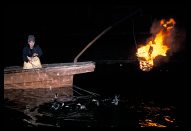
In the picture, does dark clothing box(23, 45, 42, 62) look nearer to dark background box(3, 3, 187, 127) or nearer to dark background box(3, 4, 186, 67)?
dark background box(3, 3, 187, 127)

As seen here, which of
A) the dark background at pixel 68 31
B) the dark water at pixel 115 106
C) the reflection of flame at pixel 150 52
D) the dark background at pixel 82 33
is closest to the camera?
the dark water at pixel 115 106

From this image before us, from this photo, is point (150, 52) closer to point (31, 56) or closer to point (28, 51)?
point (31, 56)

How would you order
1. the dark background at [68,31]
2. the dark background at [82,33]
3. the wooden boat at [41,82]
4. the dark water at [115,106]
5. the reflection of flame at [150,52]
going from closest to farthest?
the dark water at [115,106], the reflection of flame at [150,52], the wooden boat at [41,82], the dark background at [82,33], the dark background at [68,31]

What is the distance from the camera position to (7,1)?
63.0 ft

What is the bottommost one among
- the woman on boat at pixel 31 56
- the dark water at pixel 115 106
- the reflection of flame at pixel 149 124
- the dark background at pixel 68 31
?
the reflection of flame at pixel 149 124

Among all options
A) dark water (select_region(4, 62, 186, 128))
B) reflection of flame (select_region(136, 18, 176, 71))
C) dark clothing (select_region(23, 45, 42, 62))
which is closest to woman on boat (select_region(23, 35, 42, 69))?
dark clothing (select_region(23, 45, 42, 62))

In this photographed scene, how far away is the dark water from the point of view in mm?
9276

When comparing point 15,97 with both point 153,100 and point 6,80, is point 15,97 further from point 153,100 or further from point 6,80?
point 153,100

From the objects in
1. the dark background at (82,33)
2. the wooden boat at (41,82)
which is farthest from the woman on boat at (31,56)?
the dark background at (82,33)

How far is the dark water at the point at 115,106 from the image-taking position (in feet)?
30.4

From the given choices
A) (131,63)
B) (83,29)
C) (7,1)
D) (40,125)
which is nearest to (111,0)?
(83,29)

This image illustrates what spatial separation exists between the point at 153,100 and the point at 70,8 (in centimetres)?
1065

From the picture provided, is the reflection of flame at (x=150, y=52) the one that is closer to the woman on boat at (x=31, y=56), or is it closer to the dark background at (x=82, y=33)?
the dark background at (x=82, y=33)

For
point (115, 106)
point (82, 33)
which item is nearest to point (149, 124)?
point (115, 106)
